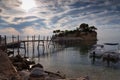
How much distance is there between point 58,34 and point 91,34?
2353 centimetres

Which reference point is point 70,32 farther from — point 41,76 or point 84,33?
point 41,76

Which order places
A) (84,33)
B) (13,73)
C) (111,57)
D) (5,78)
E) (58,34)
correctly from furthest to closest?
(58,34)
(84,33)
(111,57)
(13,73)
(5,78)

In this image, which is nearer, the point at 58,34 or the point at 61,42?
the point at 61,42

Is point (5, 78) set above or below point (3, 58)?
below

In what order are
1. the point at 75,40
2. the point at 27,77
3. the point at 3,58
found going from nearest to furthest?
the point at 3,58 < the point at 27,77 < the point at 75,40

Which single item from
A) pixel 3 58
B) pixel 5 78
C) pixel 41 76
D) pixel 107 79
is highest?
pixel 3 58

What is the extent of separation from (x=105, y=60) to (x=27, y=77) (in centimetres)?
2543

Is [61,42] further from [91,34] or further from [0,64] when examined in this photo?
[0,64]

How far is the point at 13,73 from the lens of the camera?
1237 centimetres

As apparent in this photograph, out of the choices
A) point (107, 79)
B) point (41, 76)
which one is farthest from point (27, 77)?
point (107, 79)

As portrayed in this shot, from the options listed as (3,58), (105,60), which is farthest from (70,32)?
(3,58)

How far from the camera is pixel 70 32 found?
131 metres

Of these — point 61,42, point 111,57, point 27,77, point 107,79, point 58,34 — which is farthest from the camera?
point 58,34

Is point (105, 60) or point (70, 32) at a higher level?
point (70, 32)
